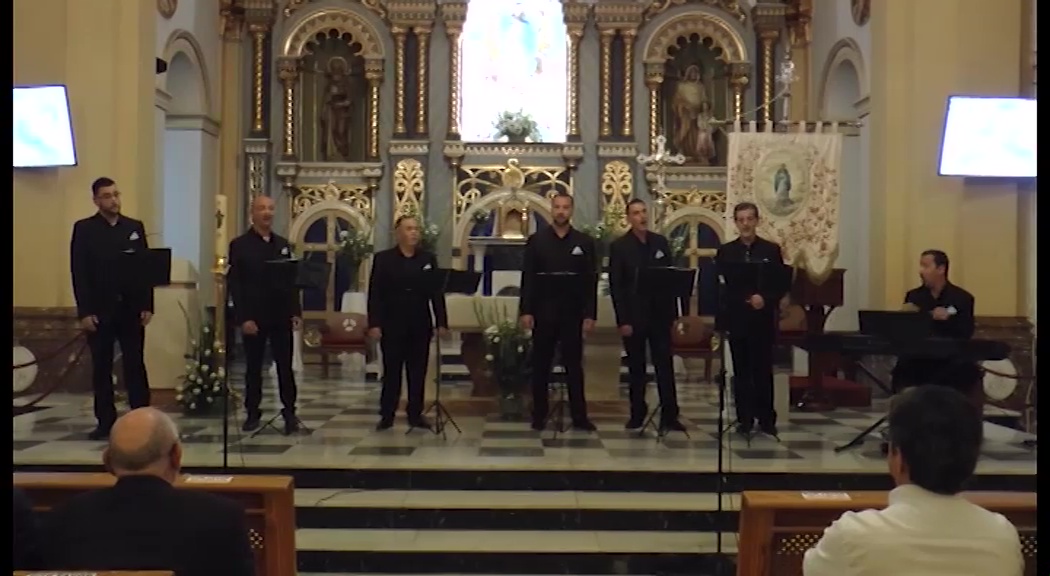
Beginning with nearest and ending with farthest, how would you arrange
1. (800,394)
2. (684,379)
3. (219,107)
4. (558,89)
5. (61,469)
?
1. (61,469)
2. (800,394)
3. (684,379)
4. (219,107)
5. (558,89)

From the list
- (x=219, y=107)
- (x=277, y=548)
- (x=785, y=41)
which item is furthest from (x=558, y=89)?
(x=277, y=548)

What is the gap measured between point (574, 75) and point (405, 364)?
7.90m

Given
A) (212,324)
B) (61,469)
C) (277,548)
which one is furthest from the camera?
(212,324)

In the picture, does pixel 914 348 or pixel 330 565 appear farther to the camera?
pixel 914 348

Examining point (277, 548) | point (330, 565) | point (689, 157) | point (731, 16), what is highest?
point (731, 16)

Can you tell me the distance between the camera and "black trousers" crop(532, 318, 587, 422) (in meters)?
7.67

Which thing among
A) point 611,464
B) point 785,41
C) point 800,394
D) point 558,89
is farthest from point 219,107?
point 611,464

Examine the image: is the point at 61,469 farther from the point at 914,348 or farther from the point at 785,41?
the point at 785,41

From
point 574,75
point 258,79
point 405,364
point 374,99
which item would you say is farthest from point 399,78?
point 405,364

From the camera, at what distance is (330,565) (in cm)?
537

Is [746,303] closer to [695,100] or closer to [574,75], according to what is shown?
[695,100]

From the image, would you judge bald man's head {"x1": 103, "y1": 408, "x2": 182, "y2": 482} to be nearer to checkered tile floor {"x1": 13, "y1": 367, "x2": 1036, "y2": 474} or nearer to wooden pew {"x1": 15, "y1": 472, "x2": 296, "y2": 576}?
wooden pew {"x1": 15, "y1": 472, "x2": 296, "y2": 576}

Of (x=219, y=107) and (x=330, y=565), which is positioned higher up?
(x=219, y=107)
